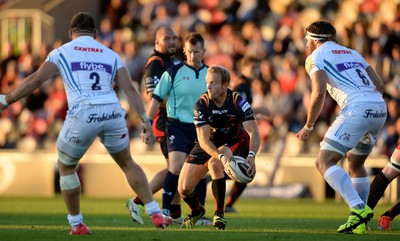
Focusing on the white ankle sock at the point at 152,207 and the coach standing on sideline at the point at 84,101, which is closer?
the coach standing on sideline at the point at 84,101

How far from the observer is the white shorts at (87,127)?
10.8m

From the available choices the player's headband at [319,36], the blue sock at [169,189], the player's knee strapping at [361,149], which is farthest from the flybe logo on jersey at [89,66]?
the player's knee strapping at [361,149]

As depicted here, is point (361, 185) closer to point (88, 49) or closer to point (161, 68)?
point (161, 68)

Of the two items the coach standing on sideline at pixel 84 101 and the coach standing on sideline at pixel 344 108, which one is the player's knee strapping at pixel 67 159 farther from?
the coach standing on sideline at pixel 344 108

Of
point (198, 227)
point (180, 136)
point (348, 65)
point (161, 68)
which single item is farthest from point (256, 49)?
point (348, 65)

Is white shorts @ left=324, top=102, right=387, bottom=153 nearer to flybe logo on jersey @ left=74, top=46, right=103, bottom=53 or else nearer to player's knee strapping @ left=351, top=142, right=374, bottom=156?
player's knee strapping @ left=351, top=142, right=374, bottom=156

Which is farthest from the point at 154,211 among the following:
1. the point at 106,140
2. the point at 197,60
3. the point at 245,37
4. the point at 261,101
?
the point at 245,37

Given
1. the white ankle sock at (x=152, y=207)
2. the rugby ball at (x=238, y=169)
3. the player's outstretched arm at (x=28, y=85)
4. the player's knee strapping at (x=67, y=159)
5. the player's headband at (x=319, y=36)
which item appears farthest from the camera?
the player's headband at (x=319, y=36)

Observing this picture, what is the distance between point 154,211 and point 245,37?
14.1 m

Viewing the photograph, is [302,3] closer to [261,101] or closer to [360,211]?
[261,101]

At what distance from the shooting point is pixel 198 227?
1274 cm

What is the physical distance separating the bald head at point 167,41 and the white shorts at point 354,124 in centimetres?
357

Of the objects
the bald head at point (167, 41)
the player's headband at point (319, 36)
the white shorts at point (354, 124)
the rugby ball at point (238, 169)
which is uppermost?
the player's headband at point (319, 36)

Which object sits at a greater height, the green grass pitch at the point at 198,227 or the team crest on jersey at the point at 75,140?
the team crest on jersey at the point at 75,140
